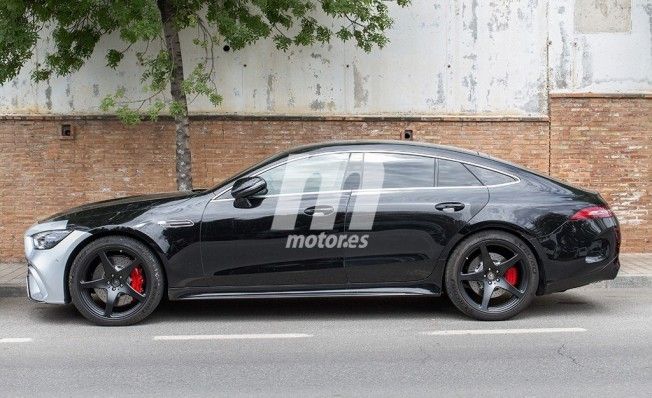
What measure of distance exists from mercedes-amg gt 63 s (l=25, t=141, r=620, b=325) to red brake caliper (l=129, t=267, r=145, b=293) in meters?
0.01

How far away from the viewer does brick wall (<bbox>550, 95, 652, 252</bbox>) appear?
39.9ft

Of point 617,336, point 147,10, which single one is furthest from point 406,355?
point 147,10


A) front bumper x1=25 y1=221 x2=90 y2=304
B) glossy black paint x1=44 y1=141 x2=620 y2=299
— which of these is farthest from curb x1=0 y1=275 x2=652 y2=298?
front bumper x1=25 y1=221 x2=90 y2=304

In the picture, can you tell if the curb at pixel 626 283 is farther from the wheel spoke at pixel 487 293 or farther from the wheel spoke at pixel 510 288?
the wheel spoke at pixel 487 293

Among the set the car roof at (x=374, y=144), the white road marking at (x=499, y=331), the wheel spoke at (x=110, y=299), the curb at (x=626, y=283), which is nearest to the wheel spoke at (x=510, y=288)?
the white road marking at (x=499, y=331)

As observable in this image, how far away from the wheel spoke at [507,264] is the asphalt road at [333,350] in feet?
1.56

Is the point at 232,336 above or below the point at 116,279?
below

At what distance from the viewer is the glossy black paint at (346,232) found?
7.82m

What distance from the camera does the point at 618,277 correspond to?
395 inches

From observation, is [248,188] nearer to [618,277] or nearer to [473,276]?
[473,276]

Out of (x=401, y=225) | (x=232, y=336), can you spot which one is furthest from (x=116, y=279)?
(x=401, y=225)

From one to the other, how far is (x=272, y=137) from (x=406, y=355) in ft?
18.8

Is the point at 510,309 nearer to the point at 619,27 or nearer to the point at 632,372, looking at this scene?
the point at 632,372

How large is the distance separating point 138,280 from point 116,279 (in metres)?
0.20
